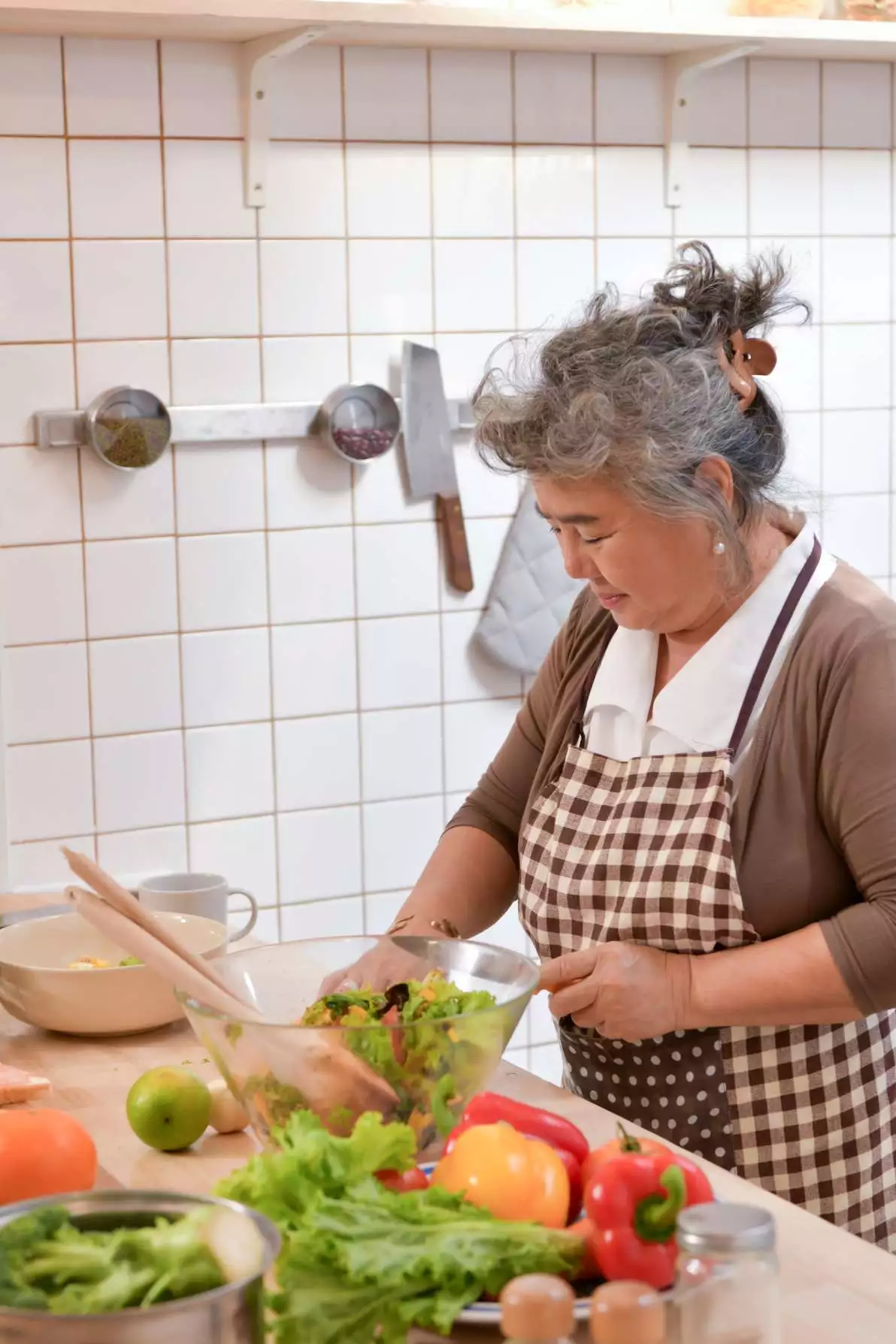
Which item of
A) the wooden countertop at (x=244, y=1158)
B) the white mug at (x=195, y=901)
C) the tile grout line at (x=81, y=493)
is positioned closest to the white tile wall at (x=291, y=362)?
the tile grout line at (x=81, y=493)

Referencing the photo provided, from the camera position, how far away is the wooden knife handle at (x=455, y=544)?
A: 247 cm

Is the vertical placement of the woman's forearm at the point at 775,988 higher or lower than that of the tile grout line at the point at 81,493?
lower

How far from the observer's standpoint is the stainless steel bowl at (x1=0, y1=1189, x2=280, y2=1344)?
29.4 inches

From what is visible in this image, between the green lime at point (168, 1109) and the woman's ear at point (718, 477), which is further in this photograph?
the woman's ear at point (718, 477)

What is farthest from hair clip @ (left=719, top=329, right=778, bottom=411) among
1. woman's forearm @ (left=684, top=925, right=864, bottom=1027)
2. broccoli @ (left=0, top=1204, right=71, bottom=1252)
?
broccoli @ (left=0, top=1204, right=71, bottom=1252)

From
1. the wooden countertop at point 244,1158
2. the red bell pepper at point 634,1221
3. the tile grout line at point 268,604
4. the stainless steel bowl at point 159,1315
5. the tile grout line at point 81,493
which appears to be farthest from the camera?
the tile grout line at point 268,604

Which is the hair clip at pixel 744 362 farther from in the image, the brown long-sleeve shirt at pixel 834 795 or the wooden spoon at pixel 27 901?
the wooden spoon at pixel 27 901

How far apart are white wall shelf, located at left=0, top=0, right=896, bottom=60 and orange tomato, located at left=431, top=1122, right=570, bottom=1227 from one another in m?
1.57

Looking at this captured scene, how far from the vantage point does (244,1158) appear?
1.28 metres

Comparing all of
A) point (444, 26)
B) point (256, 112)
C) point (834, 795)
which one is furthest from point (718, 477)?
point (256, 112)

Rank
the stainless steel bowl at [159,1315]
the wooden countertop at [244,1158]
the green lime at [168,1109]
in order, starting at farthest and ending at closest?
the green lime at [168,1109] < the wooden countertop at [244,1158] < the stainless steel bowl at [159,1315]

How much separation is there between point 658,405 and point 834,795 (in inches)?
15.5

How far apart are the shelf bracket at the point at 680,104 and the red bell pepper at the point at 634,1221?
194cm

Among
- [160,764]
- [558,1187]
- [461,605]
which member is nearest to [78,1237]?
[558,1187]
